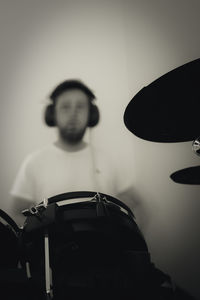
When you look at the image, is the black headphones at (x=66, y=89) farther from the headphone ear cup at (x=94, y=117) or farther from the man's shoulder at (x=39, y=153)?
the man's shoulder at (x=39, y=153)

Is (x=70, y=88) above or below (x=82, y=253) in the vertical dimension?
above

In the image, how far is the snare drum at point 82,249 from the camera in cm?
66

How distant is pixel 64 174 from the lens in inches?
46.2

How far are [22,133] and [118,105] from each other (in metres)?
0.48

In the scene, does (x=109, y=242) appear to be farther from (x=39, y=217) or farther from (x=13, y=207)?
(x=13, y=207)

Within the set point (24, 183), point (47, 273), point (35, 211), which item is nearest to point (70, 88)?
point (24, 183)

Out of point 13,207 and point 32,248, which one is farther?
point 13,207

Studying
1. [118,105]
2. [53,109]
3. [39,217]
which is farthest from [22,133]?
[39,217]

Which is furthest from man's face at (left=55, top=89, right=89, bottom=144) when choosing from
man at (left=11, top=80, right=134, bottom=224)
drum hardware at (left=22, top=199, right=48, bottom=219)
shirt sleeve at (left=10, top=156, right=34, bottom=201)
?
drum hardware at (left=22, top=199, right=48, bottom=219)

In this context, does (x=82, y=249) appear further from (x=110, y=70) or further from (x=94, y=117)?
(x=110, y=70)

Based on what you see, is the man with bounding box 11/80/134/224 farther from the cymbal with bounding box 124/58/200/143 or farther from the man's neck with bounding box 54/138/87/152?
the cymbal with bounding box 124/58/200/143

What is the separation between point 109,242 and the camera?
0.69 meters

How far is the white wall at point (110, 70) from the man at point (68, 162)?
5 centimetres

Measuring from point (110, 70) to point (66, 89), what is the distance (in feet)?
0.78
